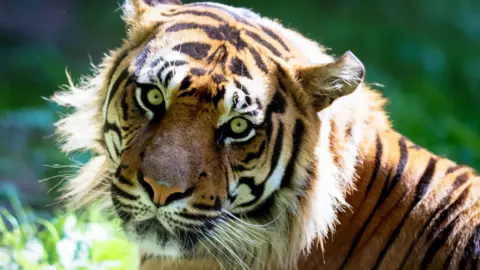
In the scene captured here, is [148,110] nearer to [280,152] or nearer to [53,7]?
[280,152]

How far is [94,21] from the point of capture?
9.93 metres

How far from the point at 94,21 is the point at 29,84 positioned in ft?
6.36

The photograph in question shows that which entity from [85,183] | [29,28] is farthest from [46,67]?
[85,183]

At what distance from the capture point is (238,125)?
2.75 meters

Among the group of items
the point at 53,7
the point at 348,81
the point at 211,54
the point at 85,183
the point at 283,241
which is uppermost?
the point at 53,7

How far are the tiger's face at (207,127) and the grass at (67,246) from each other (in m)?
0.65

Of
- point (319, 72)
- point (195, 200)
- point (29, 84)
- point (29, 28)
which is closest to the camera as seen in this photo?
point (195, 200)

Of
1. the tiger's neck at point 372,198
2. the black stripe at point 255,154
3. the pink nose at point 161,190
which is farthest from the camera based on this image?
A: the tiger's neck at point 372,198

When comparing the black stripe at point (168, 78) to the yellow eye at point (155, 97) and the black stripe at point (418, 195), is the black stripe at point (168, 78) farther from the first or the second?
the black stripe at point (418, 195)

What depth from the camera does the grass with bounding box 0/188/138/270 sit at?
349 centimetres

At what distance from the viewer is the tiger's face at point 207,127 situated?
2.67m

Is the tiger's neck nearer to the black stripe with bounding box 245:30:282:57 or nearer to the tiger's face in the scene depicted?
the tiger's face

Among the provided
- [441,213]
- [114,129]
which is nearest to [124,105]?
[114,129]

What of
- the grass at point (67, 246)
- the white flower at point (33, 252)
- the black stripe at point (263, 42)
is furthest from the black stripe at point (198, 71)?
the white flower at point (33, 252)
